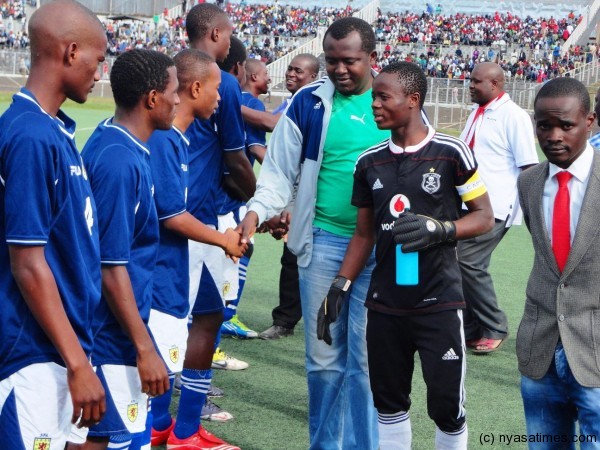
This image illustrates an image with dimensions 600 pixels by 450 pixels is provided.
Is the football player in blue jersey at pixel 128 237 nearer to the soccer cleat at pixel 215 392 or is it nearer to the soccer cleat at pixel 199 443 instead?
the soccer cleat at pixel 199 443

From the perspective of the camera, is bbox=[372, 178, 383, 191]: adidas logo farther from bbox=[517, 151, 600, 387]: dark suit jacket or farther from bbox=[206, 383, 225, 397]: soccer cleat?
bbox=[206, 383, 225, 397]: soccer cleat

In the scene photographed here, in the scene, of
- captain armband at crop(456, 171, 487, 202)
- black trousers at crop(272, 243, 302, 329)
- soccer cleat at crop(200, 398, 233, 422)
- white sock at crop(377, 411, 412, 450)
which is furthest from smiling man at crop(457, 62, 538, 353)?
captain armband at crop(456, 171, 487, 202)

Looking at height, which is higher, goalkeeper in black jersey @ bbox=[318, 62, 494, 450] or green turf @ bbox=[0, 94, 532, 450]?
goalkeeper in black jersey @ bbox=[318, 62, 494, 450]

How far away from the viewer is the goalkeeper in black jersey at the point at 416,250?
3.99 meters

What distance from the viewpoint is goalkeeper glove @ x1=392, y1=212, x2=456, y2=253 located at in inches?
→ 152

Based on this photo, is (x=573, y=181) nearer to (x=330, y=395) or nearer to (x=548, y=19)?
(x=330, y=395)

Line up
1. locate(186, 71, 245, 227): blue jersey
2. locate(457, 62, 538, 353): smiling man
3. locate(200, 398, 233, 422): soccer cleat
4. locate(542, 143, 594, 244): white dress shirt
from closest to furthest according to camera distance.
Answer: locate(542, 143, 594, 244): white dress shirt
locate(186, 71, 245, 227): blue jersey
locate(200, 398, 233, 422): soccer cleat
locate(457, 62, 538, 353): smiling man

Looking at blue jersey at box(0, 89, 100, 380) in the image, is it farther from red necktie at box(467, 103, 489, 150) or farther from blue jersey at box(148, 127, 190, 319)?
red necktie at box(467, 103, 489, 150)

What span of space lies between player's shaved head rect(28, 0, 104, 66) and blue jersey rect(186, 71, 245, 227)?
230cm

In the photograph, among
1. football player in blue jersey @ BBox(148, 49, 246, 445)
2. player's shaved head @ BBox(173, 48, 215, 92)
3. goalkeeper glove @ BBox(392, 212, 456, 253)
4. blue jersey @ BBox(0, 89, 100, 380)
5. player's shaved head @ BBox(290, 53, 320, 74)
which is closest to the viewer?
blue jersey @ BBox(0, 89, 100, 380)

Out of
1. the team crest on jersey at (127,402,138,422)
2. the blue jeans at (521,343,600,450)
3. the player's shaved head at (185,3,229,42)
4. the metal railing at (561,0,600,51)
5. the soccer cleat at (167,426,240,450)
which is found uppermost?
the metal railing at (561,0,600,51)

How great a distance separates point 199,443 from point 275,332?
2558 millimetres

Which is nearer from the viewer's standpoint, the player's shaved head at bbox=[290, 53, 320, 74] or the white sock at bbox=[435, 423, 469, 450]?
the white sock at bbox=[435, 423, 469, 450]

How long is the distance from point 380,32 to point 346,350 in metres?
48.1
